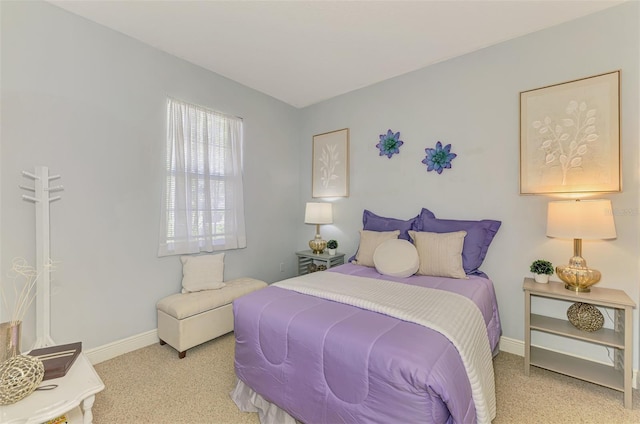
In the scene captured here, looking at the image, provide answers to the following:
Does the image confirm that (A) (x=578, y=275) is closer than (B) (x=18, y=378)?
No

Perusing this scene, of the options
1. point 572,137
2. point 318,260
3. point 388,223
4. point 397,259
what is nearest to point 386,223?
point 388,223

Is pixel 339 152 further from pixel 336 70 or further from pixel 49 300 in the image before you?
pixel 49 300

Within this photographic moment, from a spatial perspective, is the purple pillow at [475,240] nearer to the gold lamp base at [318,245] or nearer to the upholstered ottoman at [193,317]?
the gold lamp base at [318,245]

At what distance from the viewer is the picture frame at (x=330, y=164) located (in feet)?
11.9

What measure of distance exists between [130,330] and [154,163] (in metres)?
1.54

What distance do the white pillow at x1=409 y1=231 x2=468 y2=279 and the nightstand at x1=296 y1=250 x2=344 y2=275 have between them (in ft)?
3.88

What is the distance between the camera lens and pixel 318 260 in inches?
140

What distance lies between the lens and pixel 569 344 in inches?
87.9

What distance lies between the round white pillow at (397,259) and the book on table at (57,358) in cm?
214

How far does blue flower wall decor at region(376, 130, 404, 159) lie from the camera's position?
315cm

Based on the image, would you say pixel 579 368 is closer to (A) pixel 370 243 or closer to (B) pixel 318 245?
(A) pixel 370 243

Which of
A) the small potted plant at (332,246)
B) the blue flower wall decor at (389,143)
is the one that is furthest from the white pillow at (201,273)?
the blue flower wall decor at (389,143)

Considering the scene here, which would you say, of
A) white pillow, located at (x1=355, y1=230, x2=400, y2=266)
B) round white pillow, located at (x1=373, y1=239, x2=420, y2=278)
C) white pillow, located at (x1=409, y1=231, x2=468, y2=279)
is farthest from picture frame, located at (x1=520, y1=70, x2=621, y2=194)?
white pillow, located at (x1=355, y1=230, x2=400, y2=266)

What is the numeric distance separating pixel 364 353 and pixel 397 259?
129cm
